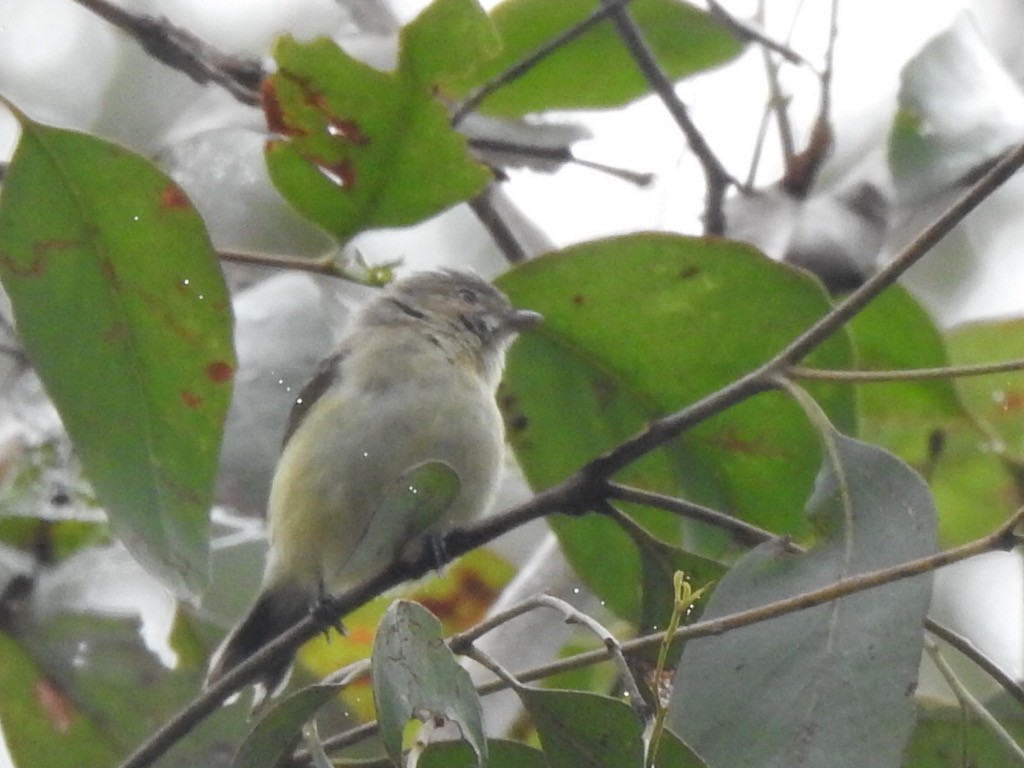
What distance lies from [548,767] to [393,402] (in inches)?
53.1

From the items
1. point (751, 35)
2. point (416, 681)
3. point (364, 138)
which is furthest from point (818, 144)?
point (416, 681)

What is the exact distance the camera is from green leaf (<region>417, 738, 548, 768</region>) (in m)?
2.10

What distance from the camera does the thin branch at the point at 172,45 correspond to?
2873 mm

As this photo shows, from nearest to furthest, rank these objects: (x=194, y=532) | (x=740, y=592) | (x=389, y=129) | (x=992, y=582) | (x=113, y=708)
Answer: (x=740, y=592) → (x=194, y=532) → (x=389, y=129) → (x=113, y=708) → (x=992, y=582)

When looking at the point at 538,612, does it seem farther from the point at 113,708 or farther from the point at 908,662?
the point at 908,662

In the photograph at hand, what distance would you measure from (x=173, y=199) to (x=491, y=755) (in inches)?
38.5

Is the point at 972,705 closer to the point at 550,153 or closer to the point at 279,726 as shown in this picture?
the point at 279,726

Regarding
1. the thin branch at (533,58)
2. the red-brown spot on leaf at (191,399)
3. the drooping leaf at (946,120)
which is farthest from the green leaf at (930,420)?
the red-brown spot on leaf at (191,399)

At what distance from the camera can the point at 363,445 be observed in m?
3.27

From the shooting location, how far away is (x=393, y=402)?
130 inches

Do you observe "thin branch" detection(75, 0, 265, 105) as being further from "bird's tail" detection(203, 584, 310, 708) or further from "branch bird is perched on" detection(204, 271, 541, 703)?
"bird's tail" detection(203, 584, 310, 708)

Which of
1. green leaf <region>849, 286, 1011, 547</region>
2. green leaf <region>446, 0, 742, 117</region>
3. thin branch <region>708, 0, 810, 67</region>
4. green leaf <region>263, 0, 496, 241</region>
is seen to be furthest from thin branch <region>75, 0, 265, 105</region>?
green leaf <region>849, 286, 1011, 547</region>

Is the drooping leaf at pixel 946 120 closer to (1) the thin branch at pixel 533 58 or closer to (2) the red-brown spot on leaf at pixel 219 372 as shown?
(1) the thin branch at pixel 533 58

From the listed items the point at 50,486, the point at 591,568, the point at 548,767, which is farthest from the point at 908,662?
the point at 50,486
